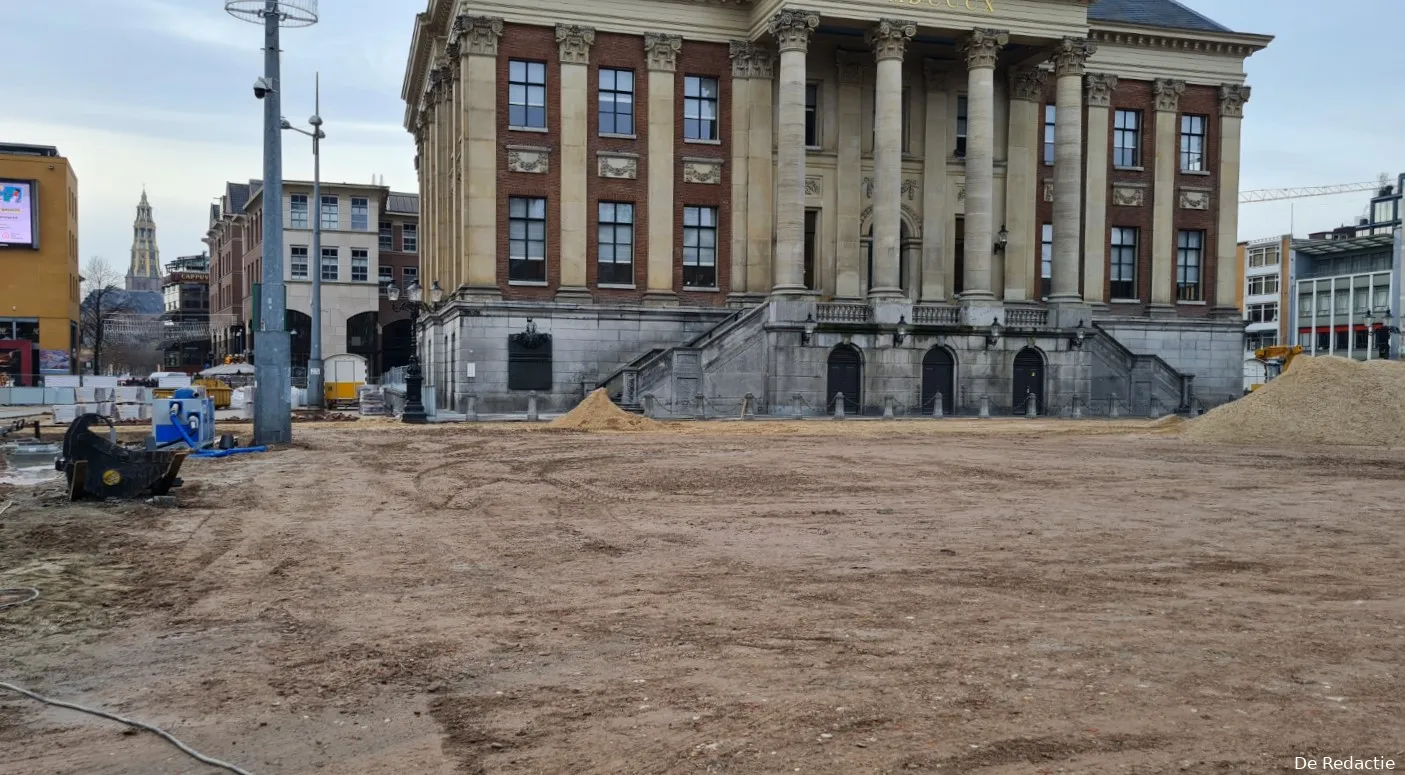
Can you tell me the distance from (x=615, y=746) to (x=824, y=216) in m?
40.8

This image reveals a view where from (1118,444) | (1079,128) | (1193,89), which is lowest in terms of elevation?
(1118,444)

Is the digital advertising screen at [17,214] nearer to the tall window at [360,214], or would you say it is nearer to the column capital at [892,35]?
the tall window at [360,214]

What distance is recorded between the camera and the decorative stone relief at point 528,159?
41250 mm

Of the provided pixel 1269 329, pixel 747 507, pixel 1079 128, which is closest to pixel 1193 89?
pixel 1079 128

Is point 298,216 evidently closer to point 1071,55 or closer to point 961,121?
point 961,121

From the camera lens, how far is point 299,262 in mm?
85000

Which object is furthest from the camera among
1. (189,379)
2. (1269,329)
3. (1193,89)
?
(1269,329)

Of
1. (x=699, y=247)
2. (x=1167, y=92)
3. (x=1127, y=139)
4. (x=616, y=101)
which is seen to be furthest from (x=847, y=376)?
(x=1167, y=92)

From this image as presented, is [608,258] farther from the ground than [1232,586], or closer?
farther from the ground

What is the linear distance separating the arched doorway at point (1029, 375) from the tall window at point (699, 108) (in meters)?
15.3

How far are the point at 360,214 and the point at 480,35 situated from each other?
50536 millimetres

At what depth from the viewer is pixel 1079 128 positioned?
145 ft

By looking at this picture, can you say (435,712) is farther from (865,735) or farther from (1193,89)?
(1193,89)

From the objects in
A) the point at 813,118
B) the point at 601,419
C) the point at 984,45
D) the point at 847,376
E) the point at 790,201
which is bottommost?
the point at 601,419
